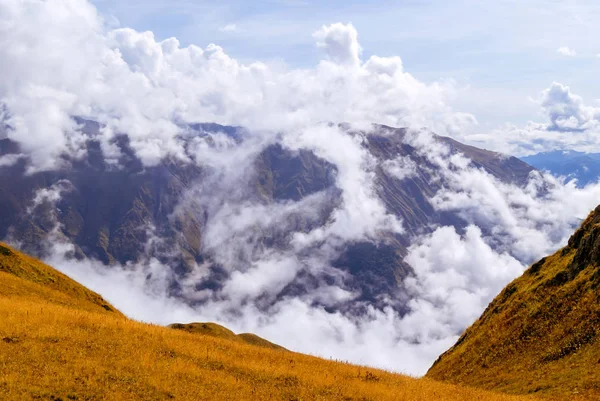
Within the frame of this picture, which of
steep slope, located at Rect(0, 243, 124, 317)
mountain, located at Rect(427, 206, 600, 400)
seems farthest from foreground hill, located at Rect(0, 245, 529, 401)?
steep slope, located at Rect(0, 243, 124, 317)

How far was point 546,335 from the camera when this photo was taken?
37.7 m

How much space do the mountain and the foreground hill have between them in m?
7.45

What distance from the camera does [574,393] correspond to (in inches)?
1064

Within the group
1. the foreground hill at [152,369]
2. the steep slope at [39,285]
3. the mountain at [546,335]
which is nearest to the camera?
the foreground hill at [152,369]

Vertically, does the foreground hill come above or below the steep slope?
below

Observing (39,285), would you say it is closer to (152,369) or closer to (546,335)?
(152,369)

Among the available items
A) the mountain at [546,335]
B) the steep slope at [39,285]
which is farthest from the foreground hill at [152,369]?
the steep slope at [39,285]

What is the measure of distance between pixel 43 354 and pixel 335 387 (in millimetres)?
13531

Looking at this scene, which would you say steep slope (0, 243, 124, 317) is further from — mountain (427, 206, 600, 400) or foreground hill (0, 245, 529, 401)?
mountain (427, 206, 600, 400)

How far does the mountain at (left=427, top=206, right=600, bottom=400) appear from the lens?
1219 inches

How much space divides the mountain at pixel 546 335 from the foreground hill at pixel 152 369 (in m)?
7.45

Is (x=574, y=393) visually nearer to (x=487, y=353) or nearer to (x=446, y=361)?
(x=487, y=353)

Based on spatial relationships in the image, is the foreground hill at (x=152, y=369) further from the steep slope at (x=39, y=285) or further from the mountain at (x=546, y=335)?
the steep slope at (x=39, y=285)

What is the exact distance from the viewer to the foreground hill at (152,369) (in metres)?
18.9
